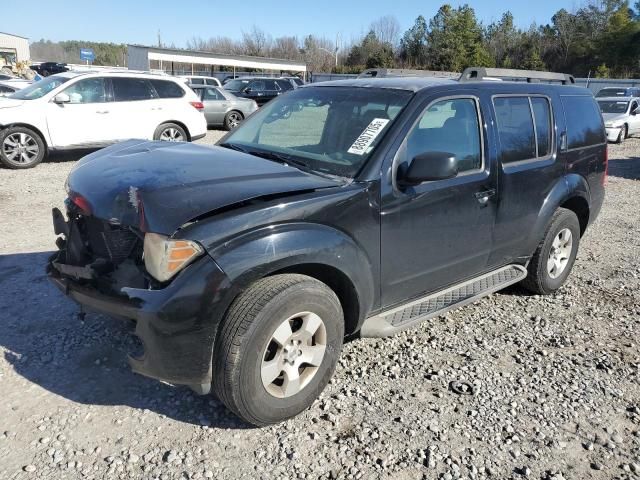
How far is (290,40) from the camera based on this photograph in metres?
88.0

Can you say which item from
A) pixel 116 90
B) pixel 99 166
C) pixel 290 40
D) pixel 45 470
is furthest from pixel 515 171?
pixel 290 40

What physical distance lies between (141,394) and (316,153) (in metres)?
1.85

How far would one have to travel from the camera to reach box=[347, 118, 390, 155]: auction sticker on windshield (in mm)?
3293

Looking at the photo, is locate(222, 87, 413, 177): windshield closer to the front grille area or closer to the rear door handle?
the rear door handle

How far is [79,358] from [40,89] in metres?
8.61

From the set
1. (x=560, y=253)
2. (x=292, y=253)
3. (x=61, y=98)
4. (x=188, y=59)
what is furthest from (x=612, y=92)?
(x=188, y=59)

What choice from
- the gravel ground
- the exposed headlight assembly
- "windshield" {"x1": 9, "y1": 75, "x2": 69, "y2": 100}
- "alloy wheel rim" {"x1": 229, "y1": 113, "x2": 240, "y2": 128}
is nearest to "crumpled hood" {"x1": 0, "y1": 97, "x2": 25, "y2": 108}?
"windshield" {"x1": 9, "y1": 75, "x2": 69, "y2": 100}

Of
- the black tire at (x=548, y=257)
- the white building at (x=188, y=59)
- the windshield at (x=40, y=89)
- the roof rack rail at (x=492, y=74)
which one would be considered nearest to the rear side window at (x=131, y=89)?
the windshield at (x=40, y=89)

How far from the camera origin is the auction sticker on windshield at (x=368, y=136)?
3.29m

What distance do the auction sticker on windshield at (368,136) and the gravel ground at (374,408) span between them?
1435 mm

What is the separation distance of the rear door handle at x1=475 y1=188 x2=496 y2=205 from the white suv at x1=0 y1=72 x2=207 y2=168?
8.82 m

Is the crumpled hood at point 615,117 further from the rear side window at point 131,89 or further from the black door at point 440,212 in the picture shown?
the black door at point 440,212

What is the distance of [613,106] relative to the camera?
18297 mm

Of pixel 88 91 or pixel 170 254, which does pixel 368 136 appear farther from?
pixel 88 91
